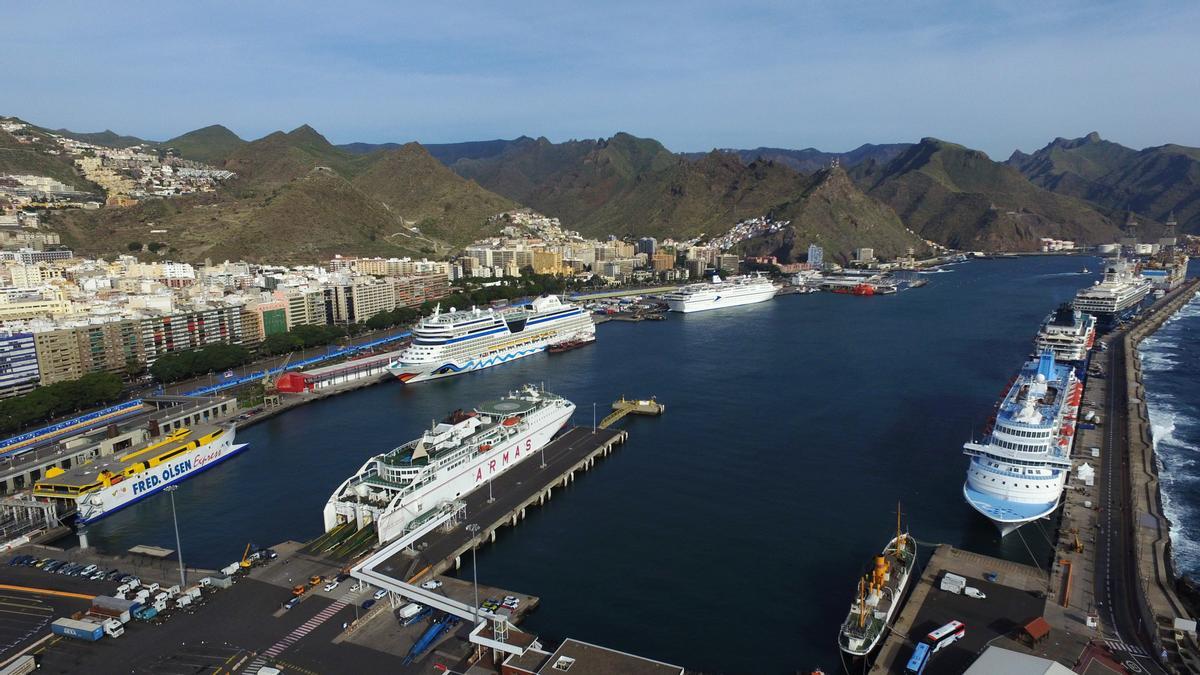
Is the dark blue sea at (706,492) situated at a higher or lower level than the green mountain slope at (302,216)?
lower

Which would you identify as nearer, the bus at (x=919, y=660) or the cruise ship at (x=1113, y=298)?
the bus at (x=919, y=660)

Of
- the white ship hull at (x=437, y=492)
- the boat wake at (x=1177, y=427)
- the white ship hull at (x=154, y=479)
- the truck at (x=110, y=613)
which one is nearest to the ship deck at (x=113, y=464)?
the white ship hull at (x=154, y=479)

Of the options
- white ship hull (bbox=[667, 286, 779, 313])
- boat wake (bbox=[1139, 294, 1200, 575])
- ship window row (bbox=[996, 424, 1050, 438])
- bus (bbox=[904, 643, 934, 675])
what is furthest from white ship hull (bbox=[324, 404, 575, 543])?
white ship hull (bbox=[667, 286, 779, 313])

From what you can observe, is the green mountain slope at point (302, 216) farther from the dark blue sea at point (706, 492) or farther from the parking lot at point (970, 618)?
the parking lot at point (970, 618)

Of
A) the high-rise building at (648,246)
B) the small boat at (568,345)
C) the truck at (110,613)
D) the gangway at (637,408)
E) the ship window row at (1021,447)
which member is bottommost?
the truck at (110,613)

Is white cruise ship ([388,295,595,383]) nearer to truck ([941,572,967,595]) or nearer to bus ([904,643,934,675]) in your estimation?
truck ([941,572,967,595])

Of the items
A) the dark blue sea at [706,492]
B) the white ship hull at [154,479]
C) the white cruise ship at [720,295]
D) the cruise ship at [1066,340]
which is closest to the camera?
the dark blue sea at [706,492]

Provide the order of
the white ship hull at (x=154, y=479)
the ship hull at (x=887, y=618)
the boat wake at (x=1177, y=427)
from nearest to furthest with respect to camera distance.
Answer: the ship hull at (x=887, y=618), the boat wake at (x=1177, y=427), the white ship hull at (x=154, y=479)

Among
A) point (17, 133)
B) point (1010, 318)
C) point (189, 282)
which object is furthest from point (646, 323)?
point (17, 133)
